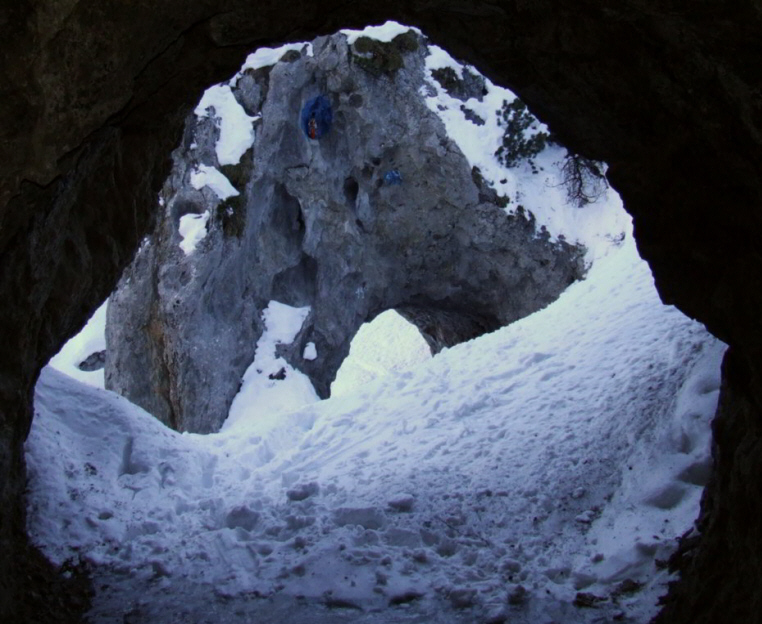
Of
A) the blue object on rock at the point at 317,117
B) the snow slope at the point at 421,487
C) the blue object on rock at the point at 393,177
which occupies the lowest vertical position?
the snow slope at the point at 421,487

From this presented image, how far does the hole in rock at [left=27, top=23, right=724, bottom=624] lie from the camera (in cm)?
503

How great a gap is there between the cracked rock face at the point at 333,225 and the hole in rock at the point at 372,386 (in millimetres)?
50

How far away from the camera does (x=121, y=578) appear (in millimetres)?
4961

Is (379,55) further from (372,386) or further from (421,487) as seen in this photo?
(421,487)

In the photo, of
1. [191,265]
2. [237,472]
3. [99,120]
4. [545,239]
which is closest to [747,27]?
[99,120]

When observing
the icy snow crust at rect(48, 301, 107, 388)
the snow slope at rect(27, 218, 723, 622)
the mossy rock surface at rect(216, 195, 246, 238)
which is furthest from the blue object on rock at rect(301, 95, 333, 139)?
the snow slope at rect(27, 218, 723, 622)

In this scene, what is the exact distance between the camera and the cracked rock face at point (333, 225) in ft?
46.5

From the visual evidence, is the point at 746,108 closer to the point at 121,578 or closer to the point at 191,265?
the point at 121,578

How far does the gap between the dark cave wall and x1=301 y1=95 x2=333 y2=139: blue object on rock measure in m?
10.8

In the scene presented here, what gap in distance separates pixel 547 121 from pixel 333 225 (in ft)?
37.6

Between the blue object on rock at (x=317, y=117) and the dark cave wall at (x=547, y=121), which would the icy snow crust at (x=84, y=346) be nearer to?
the blue object on rock at (x=317, y=117)

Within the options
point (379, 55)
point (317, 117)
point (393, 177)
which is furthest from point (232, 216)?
point (379, 55)

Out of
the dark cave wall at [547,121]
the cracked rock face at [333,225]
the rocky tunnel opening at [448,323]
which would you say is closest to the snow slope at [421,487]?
the dark cave wall at [547,121]

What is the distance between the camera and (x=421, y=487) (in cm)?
621
